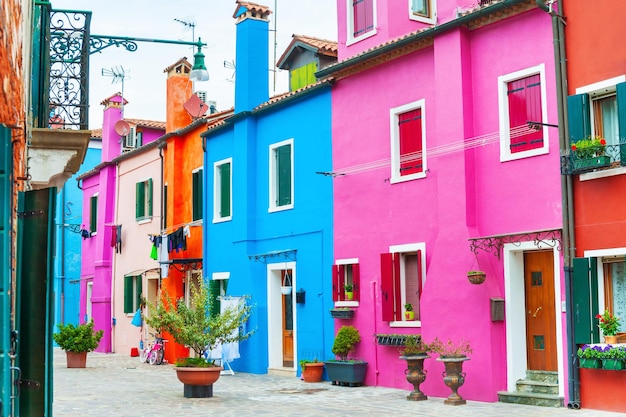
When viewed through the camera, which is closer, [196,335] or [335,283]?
[196,335]

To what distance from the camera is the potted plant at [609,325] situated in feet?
40.1

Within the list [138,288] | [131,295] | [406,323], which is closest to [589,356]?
[406,323]

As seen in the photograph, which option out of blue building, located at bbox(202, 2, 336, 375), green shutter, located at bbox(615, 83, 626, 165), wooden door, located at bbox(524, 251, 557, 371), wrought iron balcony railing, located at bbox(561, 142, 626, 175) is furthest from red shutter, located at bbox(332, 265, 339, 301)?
green shutter, located at bbox(615, 83, 626, 165)

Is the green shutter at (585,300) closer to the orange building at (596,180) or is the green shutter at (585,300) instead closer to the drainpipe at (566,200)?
the orange building at (596,180)

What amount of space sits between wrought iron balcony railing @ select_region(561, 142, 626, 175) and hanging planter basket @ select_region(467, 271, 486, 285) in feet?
7.21

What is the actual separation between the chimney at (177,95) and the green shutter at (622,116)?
1674cm

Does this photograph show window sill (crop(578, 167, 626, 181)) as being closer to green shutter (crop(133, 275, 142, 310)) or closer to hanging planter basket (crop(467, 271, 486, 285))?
hanging planter basket (crop(467, 271, 486, 285))

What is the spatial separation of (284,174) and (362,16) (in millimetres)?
4206

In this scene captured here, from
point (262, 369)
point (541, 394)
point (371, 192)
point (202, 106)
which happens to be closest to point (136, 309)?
point (202, 106)

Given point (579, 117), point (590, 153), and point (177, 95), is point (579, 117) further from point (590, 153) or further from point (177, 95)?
point (177, 95)

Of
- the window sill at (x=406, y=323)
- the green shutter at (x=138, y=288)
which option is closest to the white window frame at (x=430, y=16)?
the window sill at (x=406, y=323)

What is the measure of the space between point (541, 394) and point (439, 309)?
242 centimetres

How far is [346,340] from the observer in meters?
17.4

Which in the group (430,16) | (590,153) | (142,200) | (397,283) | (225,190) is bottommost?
(397,283)
